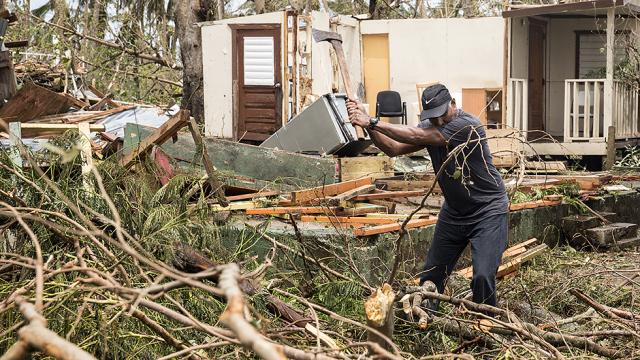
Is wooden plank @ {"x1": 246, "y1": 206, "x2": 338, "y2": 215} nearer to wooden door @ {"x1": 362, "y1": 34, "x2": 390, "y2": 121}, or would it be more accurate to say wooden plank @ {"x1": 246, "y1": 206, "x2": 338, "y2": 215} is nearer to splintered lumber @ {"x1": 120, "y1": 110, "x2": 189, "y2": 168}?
splintered lumber @ {"x1": 120, "y1": 110, "x2": 189, "y2": 168}

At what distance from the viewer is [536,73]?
57.1 feet

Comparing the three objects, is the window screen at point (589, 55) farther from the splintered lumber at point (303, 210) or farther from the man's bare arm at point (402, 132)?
the man's bare arm at point (402, 132)

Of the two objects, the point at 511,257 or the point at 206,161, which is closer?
the point at 206,161

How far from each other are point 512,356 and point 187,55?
13536mm

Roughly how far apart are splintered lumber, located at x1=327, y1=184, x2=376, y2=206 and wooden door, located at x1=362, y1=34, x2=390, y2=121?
9253mm

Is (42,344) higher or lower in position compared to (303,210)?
higher

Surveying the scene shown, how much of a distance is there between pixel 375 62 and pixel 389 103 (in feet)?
9.13

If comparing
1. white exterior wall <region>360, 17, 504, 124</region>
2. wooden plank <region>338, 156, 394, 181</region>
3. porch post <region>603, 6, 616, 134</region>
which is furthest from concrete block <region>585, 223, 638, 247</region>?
white exterior wall <region>360, 17, 504, 124</region>

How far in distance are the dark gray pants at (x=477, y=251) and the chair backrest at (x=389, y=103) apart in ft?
30.3

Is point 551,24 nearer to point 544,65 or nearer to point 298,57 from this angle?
point 544,65

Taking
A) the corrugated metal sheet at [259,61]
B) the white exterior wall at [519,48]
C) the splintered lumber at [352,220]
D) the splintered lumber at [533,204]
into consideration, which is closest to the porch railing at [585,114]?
the white exterior wall at [519,48]

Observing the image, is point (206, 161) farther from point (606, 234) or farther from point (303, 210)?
point (606, 234)

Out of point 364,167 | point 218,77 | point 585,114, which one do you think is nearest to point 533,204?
point 364,167

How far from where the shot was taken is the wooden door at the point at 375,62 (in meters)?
18.6
